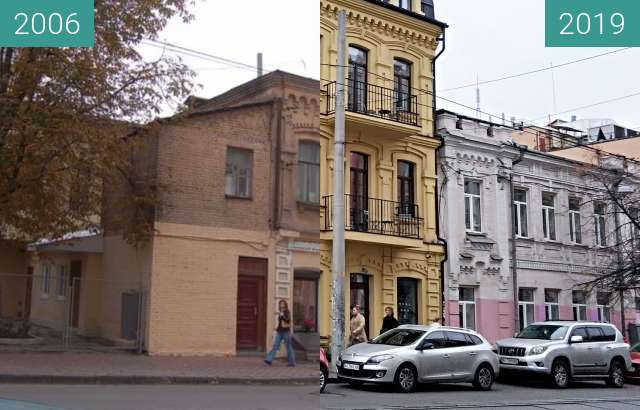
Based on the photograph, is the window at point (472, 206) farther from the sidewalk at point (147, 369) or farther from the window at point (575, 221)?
the sidewalk at point (147, 369)

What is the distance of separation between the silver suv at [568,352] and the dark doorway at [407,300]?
142 centimetres

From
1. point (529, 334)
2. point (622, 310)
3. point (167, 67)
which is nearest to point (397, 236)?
point (529, 334)

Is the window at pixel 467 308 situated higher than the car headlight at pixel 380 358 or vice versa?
the window at pixel 467 308

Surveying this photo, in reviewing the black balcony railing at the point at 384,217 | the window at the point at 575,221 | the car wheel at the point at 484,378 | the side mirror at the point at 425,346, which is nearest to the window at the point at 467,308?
the black balcony railing at the point at 384,217

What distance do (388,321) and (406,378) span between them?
2.11 m

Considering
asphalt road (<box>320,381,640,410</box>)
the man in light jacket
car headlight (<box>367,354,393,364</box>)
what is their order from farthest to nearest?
the man in light jacket
car headlight (<box>367,354,393,364</box>)
asphalt road (<box>320,381,640,410</box>)

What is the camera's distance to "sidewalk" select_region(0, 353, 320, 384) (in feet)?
4.31

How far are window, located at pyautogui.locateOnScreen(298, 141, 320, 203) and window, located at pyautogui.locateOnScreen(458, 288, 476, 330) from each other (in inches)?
444

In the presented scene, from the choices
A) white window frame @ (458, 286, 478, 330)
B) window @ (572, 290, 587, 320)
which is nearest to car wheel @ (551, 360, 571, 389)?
white window frame @ (458, 286, 478, 330)

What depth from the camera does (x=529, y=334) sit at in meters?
11.4

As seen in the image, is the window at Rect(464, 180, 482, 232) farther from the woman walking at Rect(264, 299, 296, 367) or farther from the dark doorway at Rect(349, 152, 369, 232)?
the woman walking at Rect(264, 299, 296, 367)

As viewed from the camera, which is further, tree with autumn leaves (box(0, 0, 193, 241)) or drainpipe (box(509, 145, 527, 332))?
drainpipe (box(509, 145, 527, 332))

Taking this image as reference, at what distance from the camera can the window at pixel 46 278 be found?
1341 millimetres

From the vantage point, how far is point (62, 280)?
1385mm
